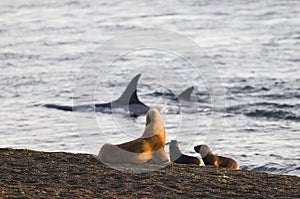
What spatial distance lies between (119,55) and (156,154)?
12935mm

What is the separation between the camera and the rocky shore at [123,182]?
766 cm

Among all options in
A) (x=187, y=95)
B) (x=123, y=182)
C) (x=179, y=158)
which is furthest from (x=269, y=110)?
(x=123, y=182)

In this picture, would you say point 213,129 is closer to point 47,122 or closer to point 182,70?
point 47,122

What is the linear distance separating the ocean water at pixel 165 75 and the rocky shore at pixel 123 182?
2649 millimetres

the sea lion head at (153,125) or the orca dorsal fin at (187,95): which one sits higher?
the sea lion head at (153,125)

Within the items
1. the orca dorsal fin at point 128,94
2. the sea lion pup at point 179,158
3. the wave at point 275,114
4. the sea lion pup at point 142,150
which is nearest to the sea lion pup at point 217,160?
the sea lion pup at point 179,158

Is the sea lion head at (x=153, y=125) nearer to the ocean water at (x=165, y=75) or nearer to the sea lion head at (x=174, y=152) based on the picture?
the sea lion head at (x=174, y=152)

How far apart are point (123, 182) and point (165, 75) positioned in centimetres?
1211

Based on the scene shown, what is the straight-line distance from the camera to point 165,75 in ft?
66.0

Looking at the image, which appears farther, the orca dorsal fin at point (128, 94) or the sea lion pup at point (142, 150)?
the orca dorsal fin at point (128, 94)

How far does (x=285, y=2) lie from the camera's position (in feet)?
94.8

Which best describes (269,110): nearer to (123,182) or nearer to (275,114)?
(275,114)

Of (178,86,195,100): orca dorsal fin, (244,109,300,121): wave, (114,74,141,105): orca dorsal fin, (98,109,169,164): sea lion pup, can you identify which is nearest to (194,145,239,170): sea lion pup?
(98,109,169,164): sea lion pup

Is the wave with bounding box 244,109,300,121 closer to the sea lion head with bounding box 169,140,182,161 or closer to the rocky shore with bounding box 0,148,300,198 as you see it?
the sea lion head with bounding box 169,140,182,161
